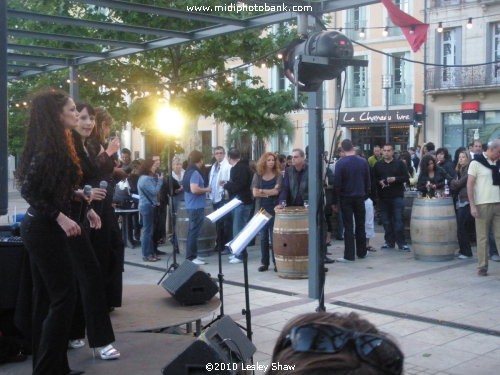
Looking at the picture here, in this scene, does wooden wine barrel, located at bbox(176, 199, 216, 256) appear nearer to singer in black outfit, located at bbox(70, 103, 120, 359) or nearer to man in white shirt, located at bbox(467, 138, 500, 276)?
man in white shirt, located at bbox(467, 138, 500, 276)

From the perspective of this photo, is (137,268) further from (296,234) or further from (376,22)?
(376,22)

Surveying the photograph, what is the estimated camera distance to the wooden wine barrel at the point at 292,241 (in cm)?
859

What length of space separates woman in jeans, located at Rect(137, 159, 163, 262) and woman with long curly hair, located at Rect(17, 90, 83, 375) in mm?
6264

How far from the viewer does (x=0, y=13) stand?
14.8ft

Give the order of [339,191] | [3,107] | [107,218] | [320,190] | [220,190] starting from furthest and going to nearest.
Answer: [220,190] → [339,191] → [320,190] → [107,218] → [3,107]

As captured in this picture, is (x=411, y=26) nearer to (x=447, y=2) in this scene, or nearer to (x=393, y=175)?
(x=393, y=175)

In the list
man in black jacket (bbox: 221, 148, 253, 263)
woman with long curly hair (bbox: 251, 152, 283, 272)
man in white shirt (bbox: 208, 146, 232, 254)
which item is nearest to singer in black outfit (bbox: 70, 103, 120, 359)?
woman with long curly hair (bbox: 251, 152, 283, 272)

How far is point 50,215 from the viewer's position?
3.92m

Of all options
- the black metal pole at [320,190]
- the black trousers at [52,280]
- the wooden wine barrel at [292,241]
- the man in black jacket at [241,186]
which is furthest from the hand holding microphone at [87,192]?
the man in black jacket at [241,186]

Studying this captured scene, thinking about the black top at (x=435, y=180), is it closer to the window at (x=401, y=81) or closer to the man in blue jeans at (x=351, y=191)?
the man in blue jeans at (x=351, y=191)

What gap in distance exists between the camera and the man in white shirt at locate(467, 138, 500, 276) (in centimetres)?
844

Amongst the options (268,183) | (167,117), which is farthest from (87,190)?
(167,117)

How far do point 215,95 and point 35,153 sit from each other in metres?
11.2

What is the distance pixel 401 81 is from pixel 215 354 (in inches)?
1249
